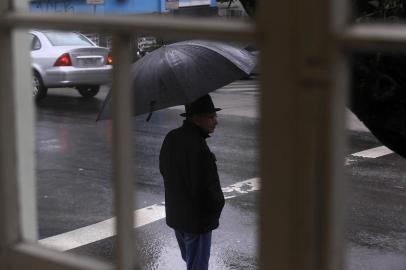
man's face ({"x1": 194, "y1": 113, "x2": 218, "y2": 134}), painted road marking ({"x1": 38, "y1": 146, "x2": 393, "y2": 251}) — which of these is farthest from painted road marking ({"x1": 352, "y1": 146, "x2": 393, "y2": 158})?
man's face ({"x1": 194, "y1": 113, "x2": 218, "y2": 134})

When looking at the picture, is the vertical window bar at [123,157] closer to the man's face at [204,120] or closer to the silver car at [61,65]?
the man's face at [204,120]

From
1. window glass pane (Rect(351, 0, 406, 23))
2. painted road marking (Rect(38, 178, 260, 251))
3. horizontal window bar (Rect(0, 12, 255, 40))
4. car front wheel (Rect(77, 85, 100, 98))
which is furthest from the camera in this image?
car front wheel (Rect(77, 85, 100, 98))

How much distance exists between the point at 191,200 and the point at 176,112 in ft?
28.6

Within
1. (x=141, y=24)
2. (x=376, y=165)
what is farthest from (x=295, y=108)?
(x=376, y=165)

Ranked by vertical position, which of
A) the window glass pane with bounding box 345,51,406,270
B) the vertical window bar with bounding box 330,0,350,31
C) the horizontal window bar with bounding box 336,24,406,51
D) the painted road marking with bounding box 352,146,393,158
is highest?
the vertical window bar with bounding box 330,0,350,31

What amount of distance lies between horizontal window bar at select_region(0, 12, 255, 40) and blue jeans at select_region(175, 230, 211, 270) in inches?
129

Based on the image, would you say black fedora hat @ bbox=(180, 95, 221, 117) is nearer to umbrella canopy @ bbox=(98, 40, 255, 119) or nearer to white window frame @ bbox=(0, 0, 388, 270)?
umbrella canopy @ bbox=(98, 40, 255, 119)

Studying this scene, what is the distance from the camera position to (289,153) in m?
1.04

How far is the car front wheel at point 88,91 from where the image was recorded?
15327 mm

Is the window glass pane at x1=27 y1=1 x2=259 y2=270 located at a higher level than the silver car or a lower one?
lower

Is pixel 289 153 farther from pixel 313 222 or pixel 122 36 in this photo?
pixel 122 36

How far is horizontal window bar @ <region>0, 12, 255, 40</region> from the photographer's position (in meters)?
1.09

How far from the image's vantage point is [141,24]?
3.94 ft

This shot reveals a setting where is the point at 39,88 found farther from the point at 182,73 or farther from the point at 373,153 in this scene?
the point at 182,73
